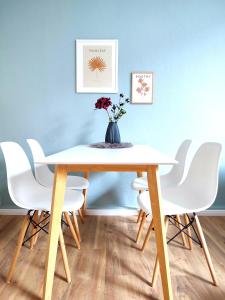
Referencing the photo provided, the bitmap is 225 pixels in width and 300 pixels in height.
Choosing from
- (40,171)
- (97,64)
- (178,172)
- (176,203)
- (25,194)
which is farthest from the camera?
(97,64)

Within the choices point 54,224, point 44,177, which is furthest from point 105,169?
point 44,177

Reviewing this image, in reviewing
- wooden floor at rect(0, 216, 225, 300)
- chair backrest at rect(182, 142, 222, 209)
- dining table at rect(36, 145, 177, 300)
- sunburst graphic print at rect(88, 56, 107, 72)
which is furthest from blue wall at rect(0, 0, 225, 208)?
dining table at rect(36, 145, 177, 300)

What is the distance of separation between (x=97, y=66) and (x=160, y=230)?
1866mm

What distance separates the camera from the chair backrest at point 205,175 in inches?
54.7

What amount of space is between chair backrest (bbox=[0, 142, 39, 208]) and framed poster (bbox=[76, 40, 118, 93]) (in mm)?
1122

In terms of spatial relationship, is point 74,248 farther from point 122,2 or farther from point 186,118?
point 122,2

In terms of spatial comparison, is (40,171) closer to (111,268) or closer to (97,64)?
(111,268)

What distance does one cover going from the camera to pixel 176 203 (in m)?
1.50

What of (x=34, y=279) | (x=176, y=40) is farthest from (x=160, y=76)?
(x=34, y=279)

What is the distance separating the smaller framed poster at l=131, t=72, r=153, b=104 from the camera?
2.53 metres

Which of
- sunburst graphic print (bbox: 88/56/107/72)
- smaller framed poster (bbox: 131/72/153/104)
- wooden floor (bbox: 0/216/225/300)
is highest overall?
sunburst graphic print (bbox: 88/56/107/72)

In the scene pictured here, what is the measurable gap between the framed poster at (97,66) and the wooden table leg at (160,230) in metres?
1.52

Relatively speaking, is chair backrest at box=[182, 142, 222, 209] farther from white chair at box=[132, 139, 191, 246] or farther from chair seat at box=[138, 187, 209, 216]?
white chair at box=[132, 139, 191, 246]

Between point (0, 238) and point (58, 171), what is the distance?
120 centimetres
